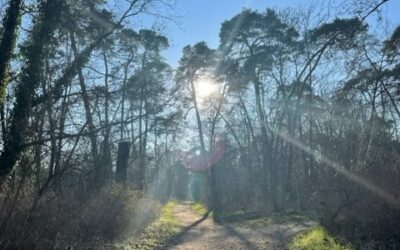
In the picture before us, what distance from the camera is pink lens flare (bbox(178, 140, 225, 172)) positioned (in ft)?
111

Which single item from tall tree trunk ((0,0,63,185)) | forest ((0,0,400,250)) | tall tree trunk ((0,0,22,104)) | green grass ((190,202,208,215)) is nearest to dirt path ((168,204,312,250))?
forest ((0,0,400,250))

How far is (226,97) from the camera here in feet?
107

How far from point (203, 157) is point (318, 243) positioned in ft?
78.0

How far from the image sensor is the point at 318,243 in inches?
432

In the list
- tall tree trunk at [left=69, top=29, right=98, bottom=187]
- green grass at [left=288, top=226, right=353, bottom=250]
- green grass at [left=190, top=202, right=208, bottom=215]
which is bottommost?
green grass at [left=288, top=226, right=353, bottom=250]

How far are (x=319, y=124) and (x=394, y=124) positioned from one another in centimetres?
897

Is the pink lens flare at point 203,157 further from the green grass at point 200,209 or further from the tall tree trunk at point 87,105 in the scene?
the tall tree trunk at point 87,105

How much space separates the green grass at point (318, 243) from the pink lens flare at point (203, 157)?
19.9 m

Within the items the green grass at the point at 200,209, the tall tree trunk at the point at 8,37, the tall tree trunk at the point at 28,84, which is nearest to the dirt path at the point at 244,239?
the tall tree trunk at the point at 28,84

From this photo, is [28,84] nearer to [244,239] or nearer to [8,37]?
[8,37]

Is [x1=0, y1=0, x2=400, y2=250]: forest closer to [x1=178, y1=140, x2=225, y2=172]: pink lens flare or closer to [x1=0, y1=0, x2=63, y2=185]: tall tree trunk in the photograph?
[x1=0, y1=0, x2=63, y2=185]: tall tree trunk

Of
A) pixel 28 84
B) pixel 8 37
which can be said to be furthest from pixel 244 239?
pixel 8 37

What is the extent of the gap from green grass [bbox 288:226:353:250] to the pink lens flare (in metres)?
19.9

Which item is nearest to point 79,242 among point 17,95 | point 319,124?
point 17,95
